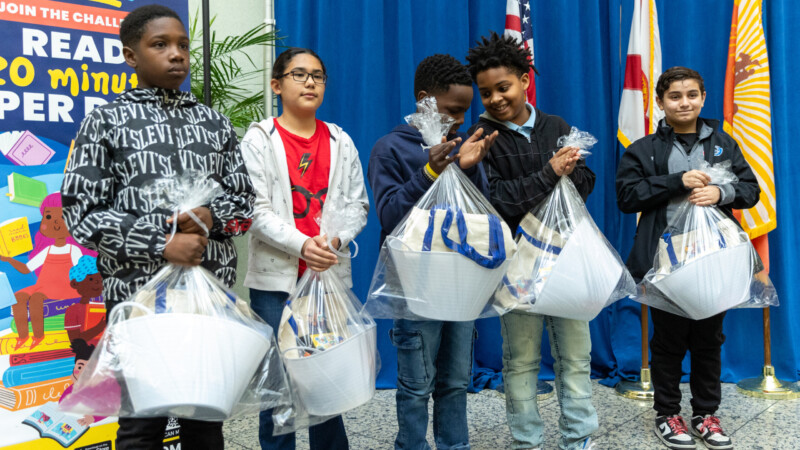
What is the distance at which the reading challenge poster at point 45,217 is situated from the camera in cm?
193

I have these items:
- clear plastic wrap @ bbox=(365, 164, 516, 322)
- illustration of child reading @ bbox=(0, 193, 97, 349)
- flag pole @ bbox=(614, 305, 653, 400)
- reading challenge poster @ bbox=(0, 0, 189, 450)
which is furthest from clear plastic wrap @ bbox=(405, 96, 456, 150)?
flag pole @ bbox=(614, 305, 653, 400)

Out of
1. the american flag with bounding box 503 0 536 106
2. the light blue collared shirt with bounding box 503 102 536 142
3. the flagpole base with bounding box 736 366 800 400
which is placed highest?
the american flag with bounding box 503 0 536 106

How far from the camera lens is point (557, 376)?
210cm

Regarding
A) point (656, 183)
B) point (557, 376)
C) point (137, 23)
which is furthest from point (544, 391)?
point (137, 23)

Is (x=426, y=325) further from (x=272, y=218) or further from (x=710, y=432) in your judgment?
(x=710, y=432)

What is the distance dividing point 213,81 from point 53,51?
40.7 inches

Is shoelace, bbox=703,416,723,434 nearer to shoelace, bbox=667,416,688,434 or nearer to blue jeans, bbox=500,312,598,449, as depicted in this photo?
shoelace, bbox=667,416,688,434

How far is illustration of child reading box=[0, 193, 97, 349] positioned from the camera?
1.95m

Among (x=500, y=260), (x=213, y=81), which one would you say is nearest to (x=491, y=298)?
(x=500, y=260)

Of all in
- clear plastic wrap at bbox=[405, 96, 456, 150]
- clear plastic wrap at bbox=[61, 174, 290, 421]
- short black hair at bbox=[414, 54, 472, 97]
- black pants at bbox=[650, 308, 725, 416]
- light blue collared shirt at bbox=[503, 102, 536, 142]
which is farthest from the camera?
black pants at bbox=[650, 308, 725, 416]

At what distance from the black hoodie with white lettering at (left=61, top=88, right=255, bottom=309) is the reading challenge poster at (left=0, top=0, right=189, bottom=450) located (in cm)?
54

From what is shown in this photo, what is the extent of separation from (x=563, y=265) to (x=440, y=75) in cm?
69

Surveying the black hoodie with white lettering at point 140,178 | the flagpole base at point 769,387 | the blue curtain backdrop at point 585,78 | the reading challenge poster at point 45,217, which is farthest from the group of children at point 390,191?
the blue curtain backdrop at point 585,78

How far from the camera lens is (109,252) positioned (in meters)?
1.46
